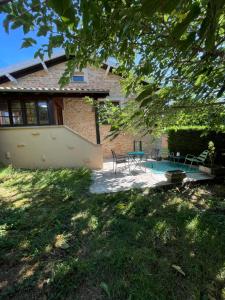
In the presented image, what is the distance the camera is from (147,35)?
2.48 meters

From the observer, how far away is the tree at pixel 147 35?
88 cm

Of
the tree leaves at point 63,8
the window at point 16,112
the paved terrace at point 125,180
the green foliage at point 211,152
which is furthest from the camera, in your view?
the window at point 16,112

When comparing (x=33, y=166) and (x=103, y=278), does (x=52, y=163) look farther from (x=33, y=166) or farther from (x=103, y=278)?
(x=103, y=278)

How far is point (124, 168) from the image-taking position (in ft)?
28.9

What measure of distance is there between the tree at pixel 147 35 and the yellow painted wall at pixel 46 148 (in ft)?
19.9

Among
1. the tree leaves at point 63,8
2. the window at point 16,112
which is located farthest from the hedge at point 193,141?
the window at point 16,112

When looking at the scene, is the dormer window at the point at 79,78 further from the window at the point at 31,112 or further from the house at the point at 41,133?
the window at the point at 31,112

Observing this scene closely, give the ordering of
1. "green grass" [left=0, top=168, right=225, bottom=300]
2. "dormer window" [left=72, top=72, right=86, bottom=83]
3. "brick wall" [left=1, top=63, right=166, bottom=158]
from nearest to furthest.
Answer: "green grass" [left=0, top=168, right=225, bottom=300]
"brick wall" [left=1, top=63, right=166, bottom=158]
"dormer window" [left=72, top=72, right=86, bottom=83]

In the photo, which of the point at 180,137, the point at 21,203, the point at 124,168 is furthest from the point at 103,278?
the point at 180,137

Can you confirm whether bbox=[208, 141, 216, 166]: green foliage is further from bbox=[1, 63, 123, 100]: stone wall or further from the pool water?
bbox=[1, 63, 123, 100]: stone wall

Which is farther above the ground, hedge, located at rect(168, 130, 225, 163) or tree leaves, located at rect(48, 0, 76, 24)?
tree leaves, located at rect(48, 0, 76, 24)

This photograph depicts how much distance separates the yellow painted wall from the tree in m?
6.06

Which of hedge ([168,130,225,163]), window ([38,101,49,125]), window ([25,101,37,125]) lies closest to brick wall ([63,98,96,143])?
Result: window ([38,101,49,125])

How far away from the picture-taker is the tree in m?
0.88
